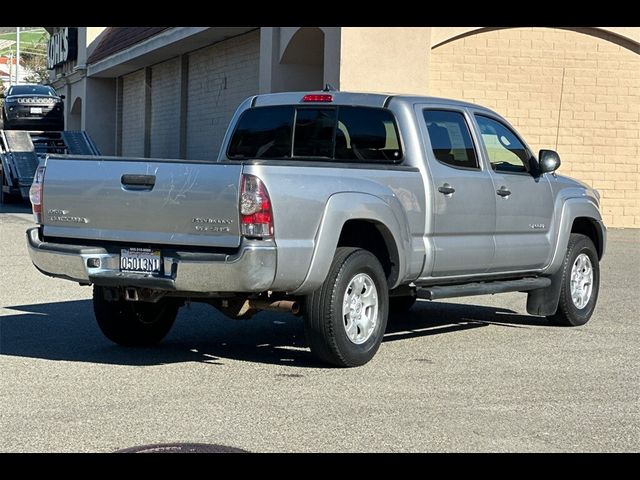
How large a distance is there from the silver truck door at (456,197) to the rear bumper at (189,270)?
1.90 meters

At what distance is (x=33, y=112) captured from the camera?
3503cm

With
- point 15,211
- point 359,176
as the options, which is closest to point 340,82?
point 15,211

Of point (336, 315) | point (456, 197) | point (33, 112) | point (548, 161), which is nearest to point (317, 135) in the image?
point (456, 197)

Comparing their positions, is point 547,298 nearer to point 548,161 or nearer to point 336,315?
point 548,161

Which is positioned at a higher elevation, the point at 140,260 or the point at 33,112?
the point at 33,112

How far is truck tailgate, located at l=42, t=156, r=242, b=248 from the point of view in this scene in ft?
25.2

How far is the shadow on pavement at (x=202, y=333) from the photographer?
890 cm

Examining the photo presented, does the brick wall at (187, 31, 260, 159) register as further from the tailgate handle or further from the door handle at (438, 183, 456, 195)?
the tailgate handle

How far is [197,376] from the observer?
8.05 meters

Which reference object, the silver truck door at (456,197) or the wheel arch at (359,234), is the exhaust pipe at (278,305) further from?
the silver truck door at (456,197)

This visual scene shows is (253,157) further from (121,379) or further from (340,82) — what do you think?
(340,82)

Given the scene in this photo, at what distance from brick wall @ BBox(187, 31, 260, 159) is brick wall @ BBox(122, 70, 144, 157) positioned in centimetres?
703

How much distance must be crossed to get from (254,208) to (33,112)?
28871mm
